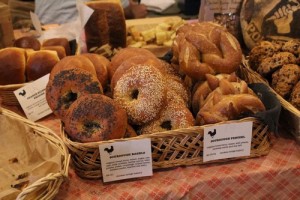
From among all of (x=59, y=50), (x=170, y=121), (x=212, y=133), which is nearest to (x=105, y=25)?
(x=59, y=50)

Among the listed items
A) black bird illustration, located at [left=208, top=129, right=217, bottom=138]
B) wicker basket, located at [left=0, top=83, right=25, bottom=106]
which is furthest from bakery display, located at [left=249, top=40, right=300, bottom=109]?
wicker basket, located at [left=0, top=83, right=25, bottom=106]

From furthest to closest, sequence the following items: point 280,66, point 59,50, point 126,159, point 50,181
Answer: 1. point 59,50
2. point 280,66
3. point 126,159
4. point 50,181

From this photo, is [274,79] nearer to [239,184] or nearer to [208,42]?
[208,42]

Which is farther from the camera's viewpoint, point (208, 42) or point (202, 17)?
point (202, 17)

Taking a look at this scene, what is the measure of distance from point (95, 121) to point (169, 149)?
0.68 ft

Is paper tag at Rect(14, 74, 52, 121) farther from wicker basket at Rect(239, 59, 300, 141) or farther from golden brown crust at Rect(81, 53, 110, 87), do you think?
wicker basket at Rect(239, 59, 300, 141)

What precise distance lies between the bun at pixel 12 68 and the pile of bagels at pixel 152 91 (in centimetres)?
27

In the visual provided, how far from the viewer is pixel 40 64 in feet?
4.25

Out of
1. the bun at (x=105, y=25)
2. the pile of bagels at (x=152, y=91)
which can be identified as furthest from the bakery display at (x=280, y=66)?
the bun at (x=105, y=25)

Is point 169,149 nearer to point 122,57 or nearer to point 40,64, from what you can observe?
point 122,57

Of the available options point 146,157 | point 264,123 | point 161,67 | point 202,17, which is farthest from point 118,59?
point 202,17

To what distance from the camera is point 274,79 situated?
115cm

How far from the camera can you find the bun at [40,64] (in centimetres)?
129

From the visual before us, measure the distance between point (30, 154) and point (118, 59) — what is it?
41 centimetres
